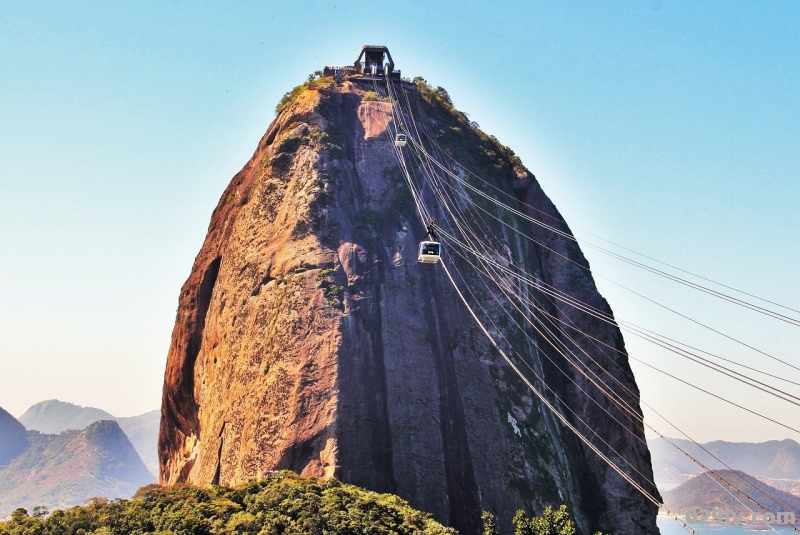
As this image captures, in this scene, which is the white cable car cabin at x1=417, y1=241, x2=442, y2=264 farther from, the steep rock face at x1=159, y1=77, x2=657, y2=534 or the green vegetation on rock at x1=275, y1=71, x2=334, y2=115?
the green vegetation on rock at x1=275, y1=71, x2=334, y2=115

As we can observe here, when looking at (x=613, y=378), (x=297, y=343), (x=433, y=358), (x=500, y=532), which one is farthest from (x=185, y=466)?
(x=613, y=378)

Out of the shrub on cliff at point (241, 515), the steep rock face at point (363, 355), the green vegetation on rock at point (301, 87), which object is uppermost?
the green vegetation on rock at point (301, 87)

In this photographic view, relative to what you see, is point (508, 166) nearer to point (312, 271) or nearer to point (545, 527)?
point (312, 271)

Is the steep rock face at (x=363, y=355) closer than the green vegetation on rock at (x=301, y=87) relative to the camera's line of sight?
Yes

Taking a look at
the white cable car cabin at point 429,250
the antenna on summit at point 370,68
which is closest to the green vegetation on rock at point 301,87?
the antenna on summit at point 370,68

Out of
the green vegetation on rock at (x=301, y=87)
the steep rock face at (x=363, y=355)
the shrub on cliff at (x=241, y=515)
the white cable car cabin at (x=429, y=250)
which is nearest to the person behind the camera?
the shrub on cliff at (x=241, y=515)

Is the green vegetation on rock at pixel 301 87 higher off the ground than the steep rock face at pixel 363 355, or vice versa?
the green vegetation on rock at pixel 301 87

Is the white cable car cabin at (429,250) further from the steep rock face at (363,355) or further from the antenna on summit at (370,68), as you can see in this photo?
the antenna on summit at (370,68)

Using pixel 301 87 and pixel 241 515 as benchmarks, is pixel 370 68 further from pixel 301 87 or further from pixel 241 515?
pixel 241 515
